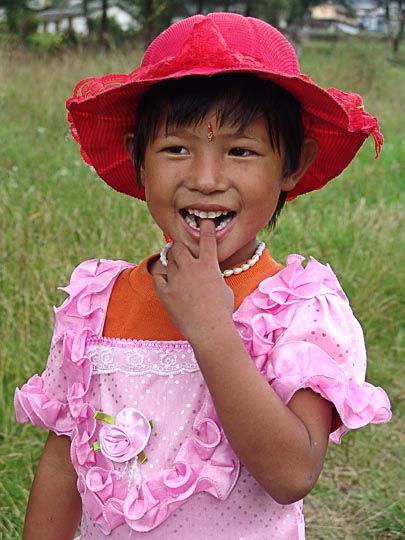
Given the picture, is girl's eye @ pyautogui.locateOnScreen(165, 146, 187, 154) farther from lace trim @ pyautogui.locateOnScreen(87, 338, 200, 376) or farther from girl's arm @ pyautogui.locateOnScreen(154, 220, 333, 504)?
lace trim @ pyautogui.locateOnScreen(87, 338, 200, 376)

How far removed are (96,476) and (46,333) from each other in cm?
173

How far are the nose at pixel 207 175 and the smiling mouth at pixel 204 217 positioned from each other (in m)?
0.04

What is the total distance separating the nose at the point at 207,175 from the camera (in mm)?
1531

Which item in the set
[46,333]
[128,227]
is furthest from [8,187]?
[46,333]

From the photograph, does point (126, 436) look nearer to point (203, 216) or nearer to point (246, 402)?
point (246, 402)

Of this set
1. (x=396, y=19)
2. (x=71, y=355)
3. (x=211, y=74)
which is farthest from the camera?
(x=396, y=19)

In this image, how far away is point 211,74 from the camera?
4.94 ft

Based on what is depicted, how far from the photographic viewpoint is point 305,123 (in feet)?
5.70

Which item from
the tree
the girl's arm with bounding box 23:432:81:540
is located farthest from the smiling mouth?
the tree

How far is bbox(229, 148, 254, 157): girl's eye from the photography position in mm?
1577

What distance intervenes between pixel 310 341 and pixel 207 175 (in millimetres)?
335

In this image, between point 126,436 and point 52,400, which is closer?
point 126,436

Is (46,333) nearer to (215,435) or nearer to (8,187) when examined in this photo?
(8,187)

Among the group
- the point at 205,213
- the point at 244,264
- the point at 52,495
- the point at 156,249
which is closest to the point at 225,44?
the point at 205,213
